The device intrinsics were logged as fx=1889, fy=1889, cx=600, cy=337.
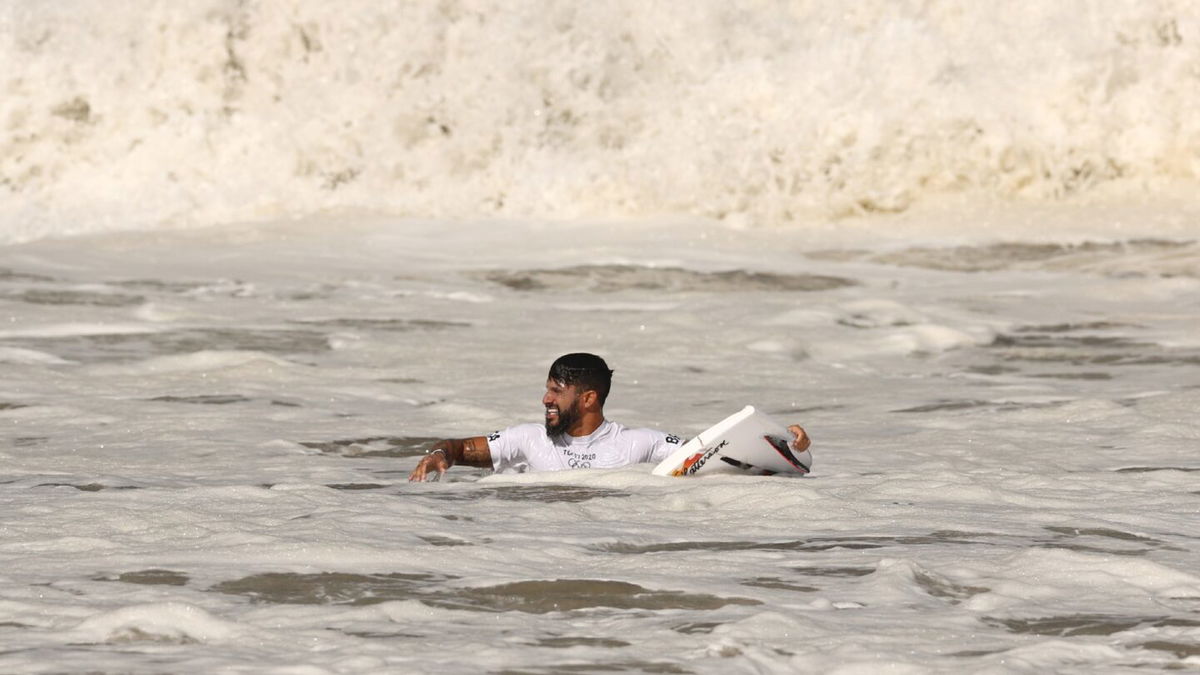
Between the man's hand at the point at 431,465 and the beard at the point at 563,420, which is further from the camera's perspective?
the beard at the point at 563,420

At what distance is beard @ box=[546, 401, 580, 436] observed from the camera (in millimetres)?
6930

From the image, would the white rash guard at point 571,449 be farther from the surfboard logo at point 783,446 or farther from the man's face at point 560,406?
the surfboard logo at point 783,446

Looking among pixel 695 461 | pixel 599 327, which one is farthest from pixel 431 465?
pixel 599 327

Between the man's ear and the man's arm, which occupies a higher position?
the man's ear

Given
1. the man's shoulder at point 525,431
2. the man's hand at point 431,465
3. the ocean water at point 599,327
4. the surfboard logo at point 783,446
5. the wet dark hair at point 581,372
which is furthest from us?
the man's shoulder at point 525,431

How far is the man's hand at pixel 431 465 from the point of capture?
659 centimetres

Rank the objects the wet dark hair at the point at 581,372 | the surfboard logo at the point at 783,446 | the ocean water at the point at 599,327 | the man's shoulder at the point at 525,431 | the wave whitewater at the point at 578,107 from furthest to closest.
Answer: the wave whitewater at the point at 578,107, the man's shoulder at the point at 525,431, the wet dark hair at the point at 581,372, the surfboard logo at the point at 783,446, the ocean water at the point at 599,327

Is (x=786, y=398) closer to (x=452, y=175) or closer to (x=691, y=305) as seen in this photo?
(x=691, y=305)

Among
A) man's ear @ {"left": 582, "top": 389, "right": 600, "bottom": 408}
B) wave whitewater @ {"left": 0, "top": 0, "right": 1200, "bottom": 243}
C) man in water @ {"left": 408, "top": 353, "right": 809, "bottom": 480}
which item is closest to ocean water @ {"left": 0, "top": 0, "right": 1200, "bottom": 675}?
wave whitewater @ {"left": 0, "top": 0, "right": 1200, "bottom": 243}

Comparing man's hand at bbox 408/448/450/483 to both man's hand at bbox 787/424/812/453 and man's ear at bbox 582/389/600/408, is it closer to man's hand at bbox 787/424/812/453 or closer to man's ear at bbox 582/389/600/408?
man's ear at bbox 582/389/600/408

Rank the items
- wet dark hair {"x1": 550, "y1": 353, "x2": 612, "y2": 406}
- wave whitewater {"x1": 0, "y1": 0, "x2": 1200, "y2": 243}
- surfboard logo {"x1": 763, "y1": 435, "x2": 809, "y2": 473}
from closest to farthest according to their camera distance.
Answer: surfboard logo {"x1": 763, "y1": 435, "x2": 809, "y2": 473}, wet dark hair {"x1": 550, "y1": 353, "x2": 612, "y2": 406}, wave whitewater {"x1": 0, "y1": 0, "x2": 1200, "y2": 243}

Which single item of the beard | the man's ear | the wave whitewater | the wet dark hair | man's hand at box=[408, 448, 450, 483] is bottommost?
man's hand at box=[408, 448, 450, 483]

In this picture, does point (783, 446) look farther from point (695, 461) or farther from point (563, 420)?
point (563, 420)

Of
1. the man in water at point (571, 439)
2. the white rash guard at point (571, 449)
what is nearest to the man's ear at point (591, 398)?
the man in water at point (571, 439)
